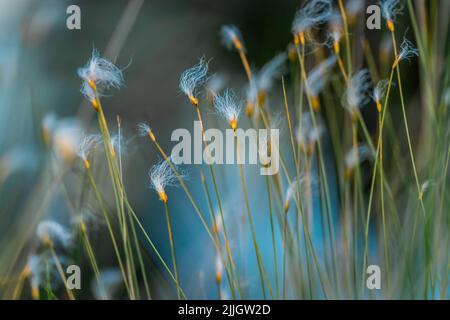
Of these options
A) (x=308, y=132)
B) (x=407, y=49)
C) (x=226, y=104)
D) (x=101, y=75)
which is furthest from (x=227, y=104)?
(x=407, y=49)

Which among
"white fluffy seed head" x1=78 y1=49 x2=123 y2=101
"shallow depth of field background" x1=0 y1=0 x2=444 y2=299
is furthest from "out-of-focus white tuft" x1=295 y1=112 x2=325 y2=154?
"white fluffy seed head" x1=78 y1=49 x2=123 y2=101

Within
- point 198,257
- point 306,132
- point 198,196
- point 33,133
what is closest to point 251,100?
point 306,132

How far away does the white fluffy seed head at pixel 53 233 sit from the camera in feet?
4.43

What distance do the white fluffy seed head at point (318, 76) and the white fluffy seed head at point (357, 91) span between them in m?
0.06

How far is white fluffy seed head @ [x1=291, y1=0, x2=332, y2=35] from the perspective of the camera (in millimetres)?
1341

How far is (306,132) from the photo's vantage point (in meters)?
1.35

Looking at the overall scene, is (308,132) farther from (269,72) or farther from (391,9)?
(391,9)

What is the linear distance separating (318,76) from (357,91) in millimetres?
103

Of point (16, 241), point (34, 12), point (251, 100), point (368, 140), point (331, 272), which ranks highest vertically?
point (34, 12)

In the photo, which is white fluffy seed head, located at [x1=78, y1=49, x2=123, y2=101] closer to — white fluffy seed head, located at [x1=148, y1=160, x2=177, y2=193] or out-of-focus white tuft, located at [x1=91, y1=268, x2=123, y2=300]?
white fluffy seed head, located at [x1=148, y1=160, x2=177, y2=193]

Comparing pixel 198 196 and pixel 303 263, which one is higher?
pixel 198 196

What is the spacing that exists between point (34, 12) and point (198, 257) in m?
0.73

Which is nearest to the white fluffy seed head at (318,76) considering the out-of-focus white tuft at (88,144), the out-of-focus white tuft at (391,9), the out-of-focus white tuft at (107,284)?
the out-of-focus white tuft at (391,9)

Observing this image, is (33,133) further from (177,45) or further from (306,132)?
(306,132)
